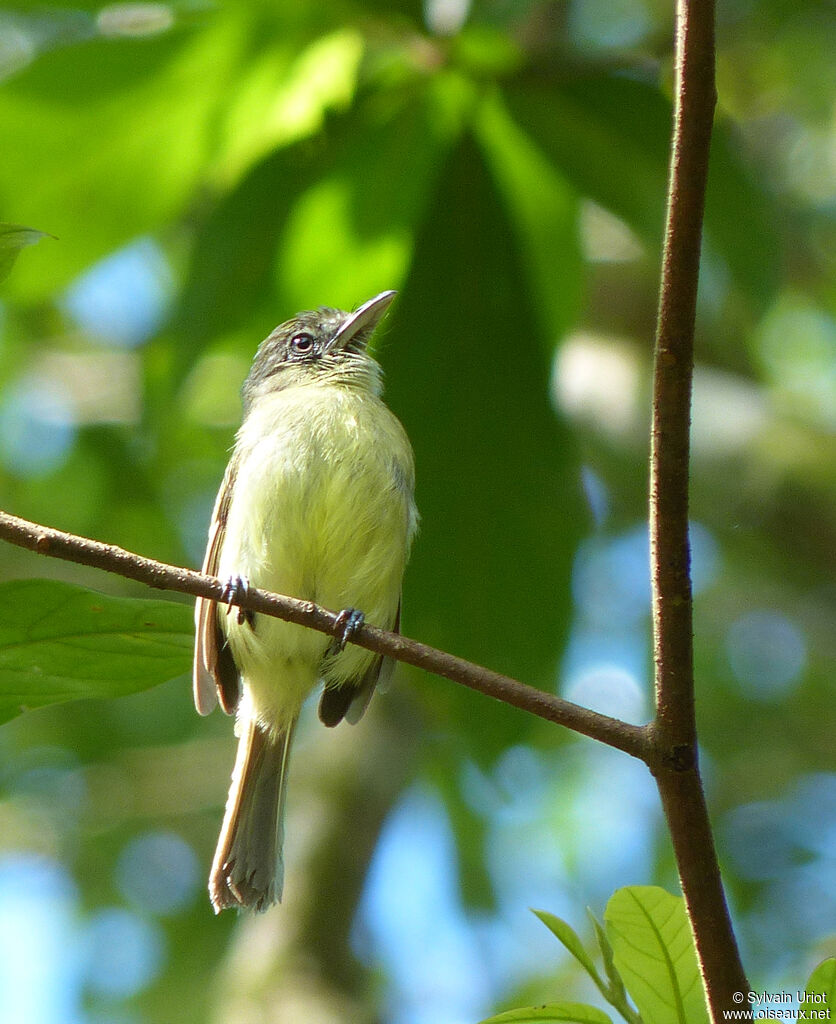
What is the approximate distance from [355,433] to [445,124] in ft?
3.00

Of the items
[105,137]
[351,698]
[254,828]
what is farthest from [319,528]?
[105,137]

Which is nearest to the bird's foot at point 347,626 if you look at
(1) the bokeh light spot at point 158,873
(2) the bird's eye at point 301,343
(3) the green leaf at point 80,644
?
(3) the green leaf at point 80,644

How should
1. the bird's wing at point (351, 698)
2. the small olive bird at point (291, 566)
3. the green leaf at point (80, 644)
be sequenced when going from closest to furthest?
1. the green leaf at point (80, 644)
2. the small olive bird at point (291, 566)
3. the bird's wing at point (351, 698)

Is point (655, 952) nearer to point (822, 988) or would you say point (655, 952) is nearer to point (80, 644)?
point (822, 988)

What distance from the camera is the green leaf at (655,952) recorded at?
193cm

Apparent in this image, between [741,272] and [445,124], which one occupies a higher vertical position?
[445,124]

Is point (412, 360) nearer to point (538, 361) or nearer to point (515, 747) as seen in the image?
point (538, 361)

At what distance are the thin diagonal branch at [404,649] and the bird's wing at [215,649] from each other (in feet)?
5.01

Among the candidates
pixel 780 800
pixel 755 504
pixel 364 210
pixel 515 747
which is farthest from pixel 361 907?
pixel 780 800

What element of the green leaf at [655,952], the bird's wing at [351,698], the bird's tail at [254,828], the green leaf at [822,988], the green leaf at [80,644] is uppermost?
the green leaf at [80,644]

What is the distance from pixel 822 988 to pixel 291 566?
2113 mm

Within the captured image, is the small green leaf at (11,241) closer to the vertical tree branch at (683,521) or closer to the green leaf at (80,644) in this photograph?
the green leaf at (80,644)

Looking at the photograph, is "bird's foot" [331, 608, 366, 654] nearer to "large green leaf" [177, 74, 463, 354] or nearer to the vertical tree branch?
the vertical tree branch

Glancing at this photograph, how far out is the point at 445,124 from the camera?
374 cm
